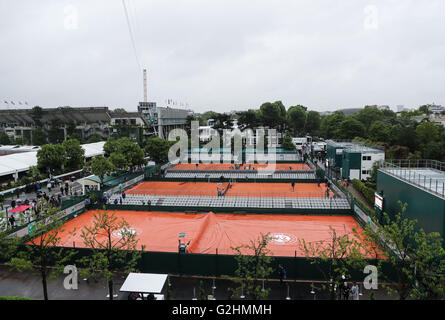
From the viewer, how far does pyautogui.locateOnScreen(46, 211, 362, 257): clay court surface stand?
1911 centimetres

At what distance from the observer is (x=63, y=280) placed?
14.8 metres

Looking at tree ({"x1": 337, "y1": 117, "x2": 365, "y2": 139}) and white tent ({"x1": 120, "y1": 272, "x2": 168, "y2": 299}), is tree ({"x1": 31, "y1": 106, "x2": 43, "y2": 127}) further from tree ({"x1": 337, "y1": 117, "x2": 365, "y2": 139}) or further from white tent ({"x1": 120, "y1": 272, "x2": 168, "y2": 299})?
white tent ({"x1": 120, "y1": 272, "x2": 168, "y2": 299})

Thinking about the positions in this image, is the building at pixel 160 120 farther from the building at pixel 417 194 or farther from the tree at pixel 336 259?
the tree at pixel 336 259

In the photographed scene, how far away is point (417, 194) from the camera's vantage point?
1645 centimetres

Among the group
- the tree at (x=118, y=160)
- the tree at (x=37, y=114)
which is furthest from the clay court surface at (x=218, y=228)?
the tree at (x=37, y=114)

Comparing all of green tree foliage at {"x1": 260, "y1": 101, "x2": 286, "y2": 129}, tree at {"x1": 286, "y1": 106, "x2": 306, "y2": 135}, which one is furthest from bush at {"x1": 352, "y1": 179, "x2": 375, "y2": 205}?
tree at {"x1": 286, "y1": 106, "x2": 306, "y2": 135}

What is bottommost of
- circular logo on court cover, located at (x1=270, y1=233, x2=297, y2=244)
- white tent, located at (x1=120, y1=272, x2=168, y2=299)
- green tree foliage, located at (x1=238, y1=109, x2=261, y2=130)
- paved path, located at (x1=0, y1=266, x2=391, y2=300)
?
paved path, located at (x1=0, y1=266, x2=391, y2=300)

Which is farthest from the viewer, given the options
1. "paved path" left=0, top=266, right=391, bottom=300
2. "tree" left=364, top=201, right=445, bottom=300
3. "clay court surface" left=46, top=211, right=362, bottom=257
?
"clay court surface" left=46, top=211, right=362, bottom=257

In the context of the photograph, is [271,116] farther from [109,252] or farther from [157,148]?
[109,252]

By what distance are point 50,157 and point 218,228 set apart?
88.7ft

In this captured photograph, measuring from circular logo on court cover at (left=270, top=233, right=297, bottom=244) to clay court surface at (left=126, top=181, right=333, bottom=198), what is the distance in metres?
8.14

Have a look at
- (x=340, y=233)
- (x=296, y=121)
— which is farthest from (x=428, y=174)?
(x=296, y=121)

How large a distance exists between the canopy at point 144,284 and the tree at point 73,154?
34098 millimetres

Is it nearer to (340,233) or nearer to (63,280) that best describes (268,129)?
(340,233)
